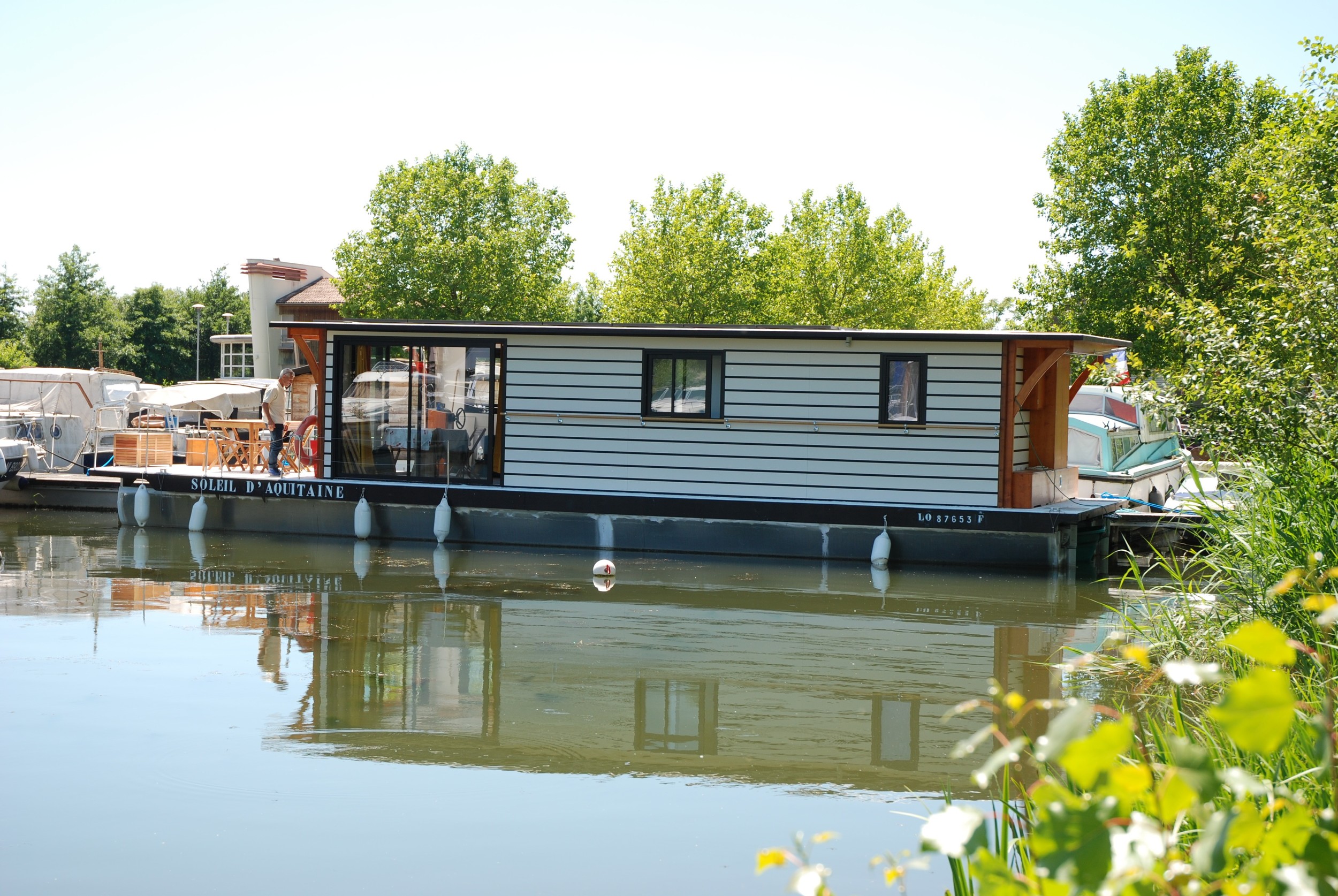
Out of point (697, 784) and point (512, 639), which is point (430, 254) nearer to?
point (512, 639)

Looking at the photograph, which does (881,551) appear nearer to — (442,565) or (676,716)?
(442,565)

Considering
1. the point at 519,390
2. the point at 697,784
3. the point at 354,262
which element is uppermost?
the point at 354,262

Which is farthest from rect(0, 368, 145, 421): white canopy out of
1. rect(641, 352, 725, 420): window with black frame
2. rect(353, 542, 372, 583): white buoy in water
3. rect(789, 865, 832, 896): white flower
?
rect(789, 865, 832, 896): white flower

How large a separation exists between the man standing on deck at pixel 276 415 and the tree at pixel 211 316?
132 feet

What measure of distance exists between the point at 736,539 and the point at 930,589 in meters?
2.85

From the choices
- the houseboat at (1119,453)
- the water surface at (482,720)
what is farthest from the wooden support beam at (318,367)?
the houseboat at (1119,453)

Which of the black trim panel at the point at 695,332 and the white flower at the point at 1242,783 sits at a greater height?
the black trim panel at the point at 695,332

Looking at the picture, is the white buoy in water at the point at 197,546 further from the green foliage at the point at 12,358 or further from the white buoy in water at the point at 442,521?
the green foliage at the point at 12,358

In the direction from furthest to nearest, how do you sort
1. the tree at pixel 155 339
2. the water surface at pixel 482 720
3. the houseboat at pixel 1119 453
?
the tree at pixel 155 339 → the houseboat at pixel 1119 453 → the water surface at pixel 482 720

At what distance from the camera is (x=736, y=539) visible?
14875mm

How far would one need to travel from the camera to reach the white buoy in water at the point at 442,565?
13.0 m

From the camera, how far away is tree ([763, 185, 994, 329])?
3475cm

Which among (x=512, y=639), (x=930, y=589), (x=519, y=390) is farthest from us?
(x=519, y=390)

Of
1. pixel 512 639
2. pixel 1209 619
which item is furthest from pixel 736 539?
pixel 1209 619
